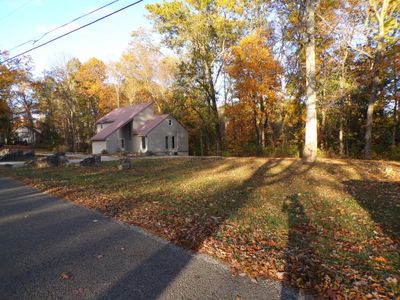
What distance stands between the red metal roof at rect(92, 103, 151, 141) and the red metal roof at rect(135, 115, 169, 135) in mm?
1712

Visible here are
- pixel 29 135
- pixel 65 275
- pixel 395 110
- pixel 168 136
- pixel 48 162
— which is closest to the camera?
pixel 65 275

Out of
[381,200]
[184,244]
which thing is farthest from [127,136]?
[184,244]

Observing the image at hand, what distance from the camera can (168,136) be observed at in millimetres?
32438

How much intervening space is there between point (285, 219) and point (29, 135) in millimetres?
A: 69153

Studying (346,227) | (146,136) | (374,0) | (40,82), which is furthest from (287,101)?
(40,82)

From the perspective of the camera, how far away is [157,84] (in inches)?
1594

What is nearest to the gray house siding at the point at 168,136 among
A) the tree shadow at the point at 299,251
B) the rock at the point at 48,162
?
the rock at the point at 48,162

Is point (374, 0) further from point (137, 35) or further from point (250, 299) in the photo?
point (137, 35)

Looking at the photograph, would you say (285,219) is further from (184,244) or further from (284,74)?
(284,74)

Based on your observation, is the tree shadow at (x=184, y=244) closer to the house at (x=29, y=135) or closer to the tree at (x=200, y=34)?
the tree at (x=200, y=34)

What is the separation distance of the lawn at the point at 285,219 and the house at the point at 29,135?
50.8 meters

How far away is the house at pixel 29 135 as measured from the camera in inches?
2114

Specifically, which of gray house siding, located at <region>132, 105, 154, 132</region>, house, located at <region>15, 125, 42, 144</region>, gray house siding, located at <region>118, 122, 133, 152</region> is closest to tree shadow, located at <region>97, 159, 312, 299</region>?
gray house siding, located at <region>132, 105, 154, 132</region>

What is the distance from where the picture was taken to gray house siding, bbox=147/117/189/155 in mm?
30967
